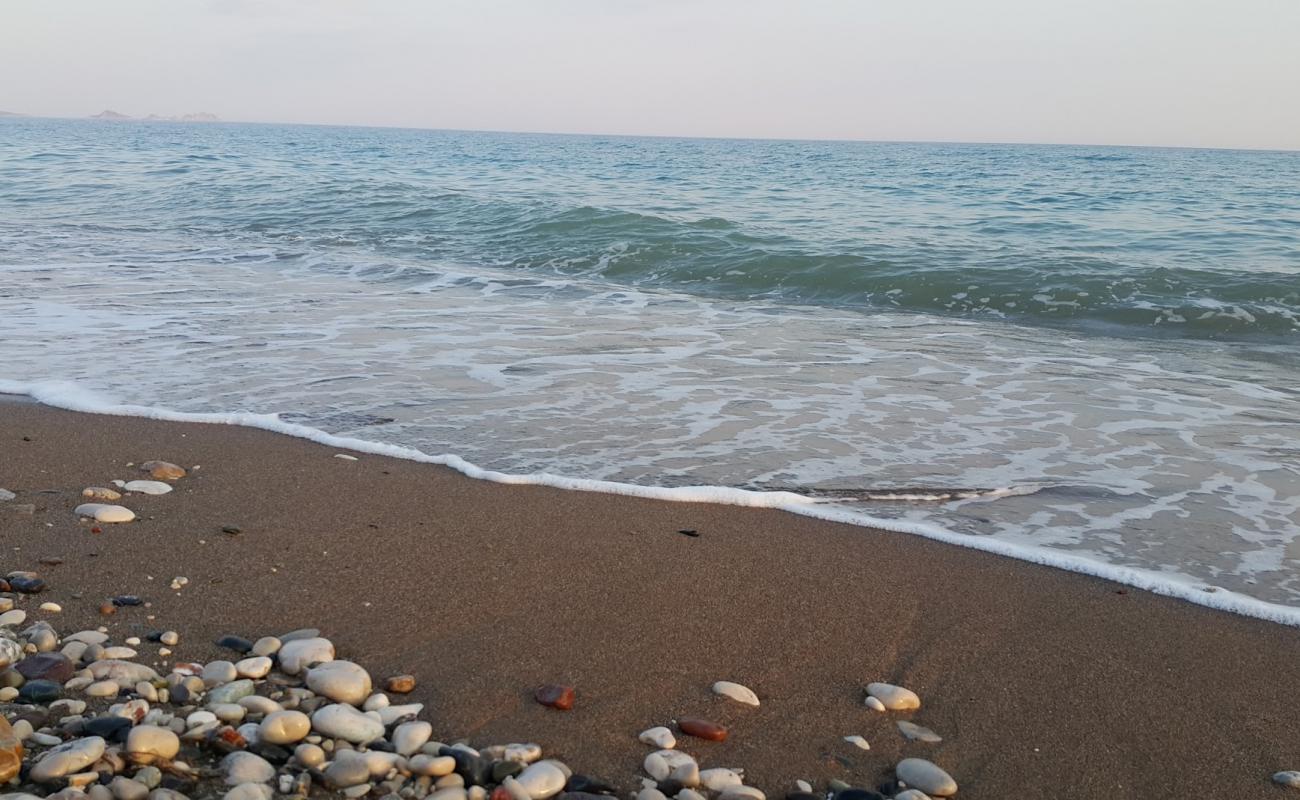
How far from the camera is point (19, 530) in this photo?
10.6ft

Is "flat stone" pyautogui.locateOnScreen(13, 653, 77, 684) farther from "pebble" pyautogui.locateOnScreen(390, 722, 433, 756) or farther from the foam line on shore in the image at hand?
the foam line on shore

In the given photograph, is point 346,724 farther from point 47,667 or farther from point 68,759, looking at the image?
point 47,667

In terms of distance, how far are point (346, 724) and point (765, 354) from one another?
206 inches

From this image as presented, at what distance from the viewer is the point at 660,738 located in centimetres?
224

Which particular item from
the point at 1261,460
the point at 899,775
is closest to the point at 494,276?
the point at 1261,460

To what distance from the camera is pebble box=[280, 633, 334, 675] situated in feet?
7.98

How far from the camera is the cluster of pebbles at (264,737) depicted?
192cm

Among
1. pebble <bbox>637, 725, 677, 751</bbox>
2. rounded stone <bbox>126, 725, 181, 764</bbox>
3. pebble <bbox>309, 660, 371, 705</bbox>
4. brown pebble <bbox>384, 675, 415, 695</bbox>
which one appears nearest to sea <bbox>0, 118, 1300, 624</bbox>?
pebble <bbox>637, 725, 677, 751</bbox>

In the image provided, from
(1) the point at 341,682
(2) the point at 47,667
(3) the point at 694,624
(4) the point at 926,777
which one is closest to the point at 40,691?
(2) the point at 47,667

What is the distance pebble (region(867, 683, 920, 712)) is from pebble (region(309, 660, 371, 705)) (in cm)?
117

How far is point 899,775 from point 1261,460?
342cm

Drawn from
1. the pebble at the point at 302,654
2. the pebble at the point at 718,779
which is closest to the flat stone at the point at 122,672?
the pebble at the point at 302,654

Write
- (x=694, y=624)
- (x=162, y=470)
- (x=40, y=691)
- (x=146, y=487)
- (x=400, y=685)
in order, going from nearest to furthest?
1. (x=40, y=691)
2. (x=400, y=685)
3. (x=694, y=624)
4. (x=146, y=487)
5. (x=162, y=470)

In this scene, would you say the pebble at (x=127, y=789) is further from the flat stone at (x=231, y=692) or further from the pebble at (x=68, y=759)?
the flat stone at (x=231, y=692)
